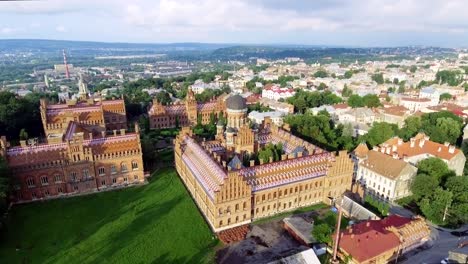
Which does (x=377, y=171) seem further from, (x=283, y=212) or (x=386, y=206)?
(x=283, y=212)

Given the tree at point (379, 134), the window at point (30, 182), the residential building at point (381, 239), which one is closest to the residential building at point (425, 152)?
the tree at point (379, 134)

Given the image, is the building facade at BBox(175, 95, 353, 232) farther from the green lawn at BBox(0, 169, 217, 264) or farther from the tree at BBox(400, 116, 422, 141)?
the tree at BBox(400, 116, 422, 141)

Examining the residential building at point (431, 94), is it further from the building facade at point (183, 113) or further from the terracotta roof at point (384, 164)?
the building facade at point (183, 113)

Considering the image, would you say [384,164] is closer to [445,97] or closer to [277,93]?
[277,93]

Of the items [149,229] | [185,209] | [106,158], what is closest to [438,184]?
Answer: [185,209]

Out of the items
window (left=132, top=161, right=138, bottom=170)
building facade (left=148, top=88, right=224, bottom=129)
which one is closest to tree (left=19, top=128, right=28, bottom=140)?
building facade (left=148, top=88, right=224, bottom=129)

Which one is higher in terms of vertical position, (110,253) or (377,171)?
(377,171)

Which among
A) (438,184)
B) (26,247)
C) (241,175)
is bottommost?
(26,247)
